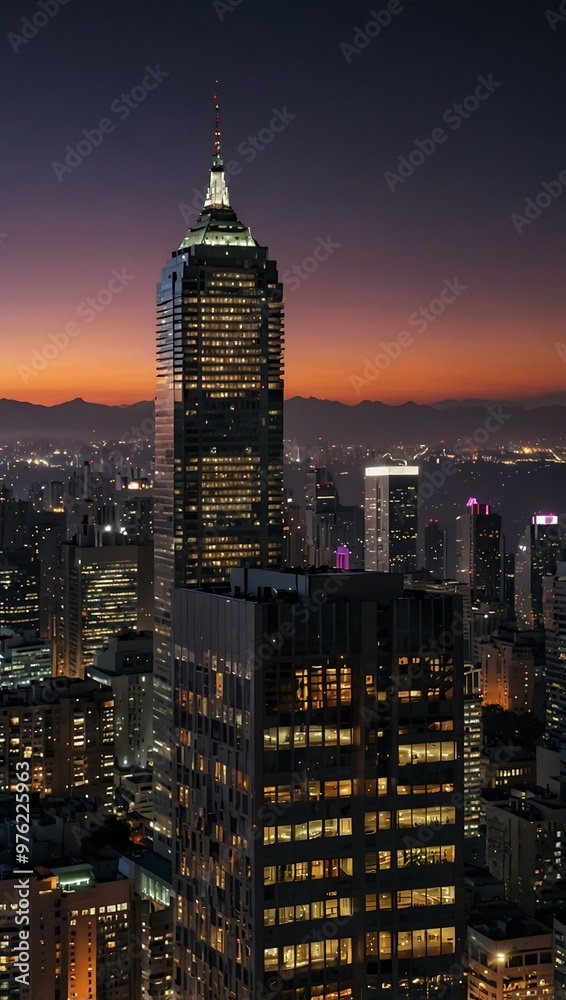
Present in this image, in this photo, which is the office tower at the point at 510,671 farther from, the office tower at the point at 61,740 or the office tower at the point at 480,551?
the office tower at the point at 61,740

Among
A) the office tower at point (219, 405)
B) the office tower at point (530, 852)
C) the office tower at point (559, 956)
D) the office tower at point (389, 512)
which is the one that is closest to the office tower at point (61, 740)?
the office tower at point (219, 405)

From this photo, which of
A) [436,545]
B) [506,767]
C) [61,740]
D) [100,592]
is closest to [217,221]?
[61,740]

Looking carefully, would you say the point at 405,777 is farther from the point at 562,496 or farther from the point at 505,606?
the point at 505,606

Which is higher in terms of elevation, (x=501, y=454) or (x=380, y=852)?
(x=501, y=454)

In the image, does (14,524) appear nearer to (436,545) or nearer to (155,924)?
(436,545)

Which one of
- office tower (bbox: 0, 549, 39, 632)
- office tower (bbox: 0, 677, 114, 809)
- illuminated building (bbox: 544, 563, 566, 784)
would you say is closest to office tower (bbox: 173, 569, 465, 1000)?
office tower (bbox: 0, 677, 114, 809)

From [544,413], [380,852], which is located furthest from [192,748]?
[544,413]
